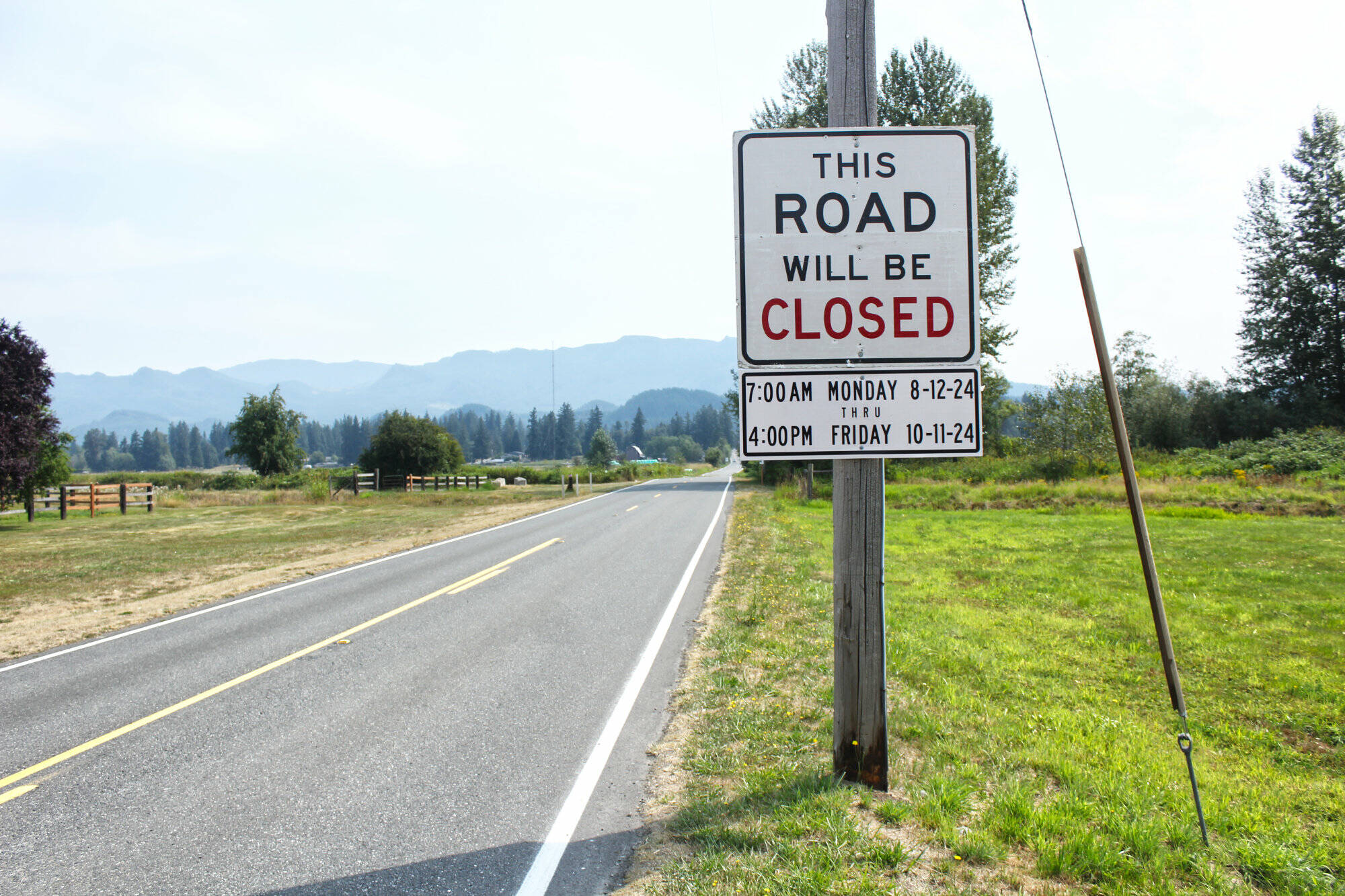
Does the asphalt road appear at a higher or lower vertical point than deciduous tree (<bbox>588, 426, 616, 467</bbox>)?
lower

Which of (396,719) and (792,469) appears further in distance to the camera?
(792,469)

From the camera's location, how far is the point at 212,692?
20.1 feet

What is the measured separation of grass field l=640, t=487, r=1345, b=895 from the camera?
10.6 ft

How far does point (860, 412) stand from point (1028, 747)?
2485 mm

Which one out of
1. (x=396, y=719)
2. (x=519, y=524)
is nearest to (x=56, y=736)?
(x=396, y=719)

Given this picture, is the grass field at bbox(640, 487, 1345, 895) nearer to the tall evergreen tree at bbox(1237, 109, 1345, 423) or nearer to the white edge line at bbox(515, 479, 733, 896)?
the white edge line at bbox(515, 479, 733, 896)

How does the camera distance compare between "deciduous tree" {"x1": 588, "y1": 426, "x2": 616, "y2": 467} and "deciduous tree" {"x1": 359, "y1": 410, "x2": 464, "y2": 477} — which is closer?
"deciduous tree" {"x1": 359, "y1": 410, "x2": 464, "y2": 477}

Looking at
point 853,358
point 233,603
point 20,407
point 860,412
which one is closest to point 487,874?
point 860,412

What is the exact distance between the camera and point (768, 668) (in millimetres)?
6516

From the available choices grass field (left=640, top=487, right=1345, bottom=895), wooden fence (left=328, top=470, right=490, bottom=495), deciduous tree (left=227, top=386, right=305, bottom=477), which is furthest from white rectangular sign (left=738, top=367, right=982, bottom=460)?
deciduous tree (left=227, top=386, right=305, bottom=477)

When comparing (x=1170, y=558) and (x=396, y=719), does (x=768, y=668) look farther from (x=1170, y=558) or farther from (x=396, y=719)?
(x=1170, y=558)

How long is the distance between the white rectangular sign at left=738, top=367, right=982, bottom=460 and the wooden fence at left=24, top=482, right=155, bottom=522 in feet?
107

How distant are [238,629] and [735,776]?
6.91 m

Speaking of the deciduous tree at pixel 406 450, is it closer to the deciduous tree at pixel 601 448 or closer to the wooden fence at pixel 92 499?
the wooden fence at pixel 92 499
